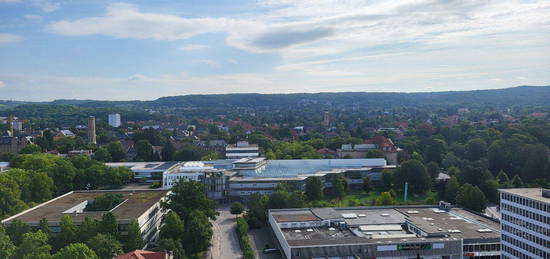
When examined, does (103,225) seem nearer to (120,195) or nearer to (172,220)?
(172,220)

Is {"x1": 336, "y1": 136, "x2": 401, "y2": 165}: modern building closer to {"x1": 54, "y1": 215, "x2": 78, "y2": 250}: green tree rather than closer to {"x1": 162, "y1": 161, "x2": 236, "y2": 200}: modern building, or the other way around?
{"x1": 162, "y1": 161, "x2": 236, "y2": 200}: modern building

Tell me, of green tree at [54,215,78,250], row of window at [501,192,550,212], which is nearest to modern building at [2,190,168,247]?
green tree at [54,215,78,250]

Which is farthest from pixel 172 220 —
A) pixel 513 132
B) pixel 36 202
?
pixel 513 132

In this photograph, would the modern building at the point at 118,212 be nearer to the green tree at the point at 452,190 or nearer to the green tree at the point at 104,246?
the green tree at the point at 104,246

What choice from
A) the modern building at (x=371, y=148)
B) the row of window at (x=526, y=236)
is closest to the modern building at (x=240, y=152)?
the modern building at (x=371, y=148)

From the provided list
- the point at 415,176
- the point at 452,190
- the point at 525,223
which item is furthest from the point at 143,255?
the point at 415,176

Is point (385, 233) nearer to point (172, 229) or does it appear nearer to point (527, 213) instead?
point (527, 213)
